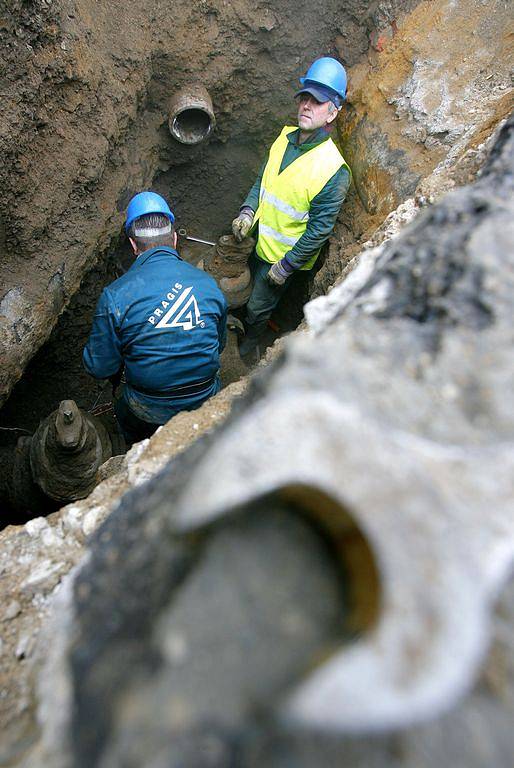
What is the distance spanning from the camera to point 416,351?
89 cm

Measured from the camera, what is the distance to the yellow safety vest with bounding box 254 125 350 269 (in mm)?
3341

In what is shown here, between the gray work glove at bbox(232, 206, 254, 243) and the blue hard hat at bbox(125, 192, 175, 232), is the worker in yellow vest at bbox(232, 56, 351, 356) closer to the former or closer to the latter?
the gray work glove at bbox(232, 206, 254, 243)

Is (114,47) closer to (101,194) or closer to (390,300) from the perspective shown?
(101,194)

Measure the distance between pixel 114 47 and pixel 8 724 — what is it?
10.6 ft

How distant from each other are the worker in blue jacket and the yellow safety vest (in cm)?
88

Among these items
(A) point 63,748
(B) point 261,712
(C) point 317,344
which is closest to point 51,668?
(A) point 63,748

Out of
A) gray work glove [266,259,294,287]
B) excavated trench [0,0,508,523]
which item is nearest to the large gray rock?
excavated trench [0,0,508,523]

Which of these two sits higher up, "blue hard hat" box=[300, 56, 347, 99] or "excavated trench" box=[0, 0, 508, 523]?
"blue hard hat" box=[300, 56, 347, 99]

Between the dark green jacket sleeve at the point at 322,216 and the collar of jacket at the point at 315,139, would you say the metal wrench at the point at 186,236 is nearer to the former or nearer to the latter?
the dark green jacket sleeve at the point at 322,216

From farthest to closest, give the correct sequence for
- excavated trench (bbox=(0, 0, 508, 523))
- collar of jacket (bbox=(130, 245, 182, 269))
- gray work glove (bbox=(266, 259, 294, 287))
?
gray work glove (bbox=(266, 259, 294, 287)), collar of jacket (bbox=(130, 245, 182, 269)), excavated trench (bbox=(0, 0, 508, 523))

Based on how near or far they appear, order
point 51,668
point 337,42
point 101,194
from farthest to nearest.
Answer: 1. point 337,42
2. point 101,194
3. point 51,668

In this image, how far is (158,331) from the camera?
2713 mm

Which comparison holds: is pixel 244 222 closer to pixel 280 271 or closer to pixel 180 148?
pixel 280 271

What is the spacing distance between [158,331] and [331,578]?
7.02 ft
